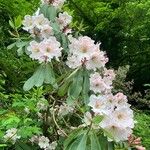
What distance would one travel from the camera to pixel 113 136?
213 centimetres

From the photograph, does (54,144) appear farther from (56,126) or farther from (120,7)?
(120,7)

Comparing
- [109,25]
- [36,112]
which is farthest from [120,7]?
[36,112]

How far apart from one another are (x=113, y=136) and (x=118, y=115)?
96mm

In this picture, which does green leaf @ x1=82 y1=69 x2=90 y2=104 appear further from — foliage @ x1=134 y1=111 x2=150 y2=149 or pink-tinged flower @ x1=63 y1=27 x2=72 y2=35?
foliage @ x1=134 y1=111 x2=150 y2=149

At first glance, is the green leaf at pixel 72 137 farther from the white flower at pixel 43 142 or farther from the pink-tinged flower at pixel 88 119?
the white flower at pixel 43 142

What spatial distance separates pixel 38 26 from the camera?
2.37m

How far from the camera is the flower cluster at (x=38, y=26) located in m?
2.37

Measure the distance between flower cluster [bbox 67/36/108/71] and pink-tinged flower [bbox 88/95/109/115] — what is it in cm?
14

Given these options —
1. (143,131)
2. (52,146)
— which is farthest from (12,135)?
(143,131)

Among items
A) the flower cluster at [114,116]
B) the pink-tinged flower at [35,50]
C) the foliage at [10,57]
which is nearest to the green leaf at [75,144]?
the flower cluster at [114,116]

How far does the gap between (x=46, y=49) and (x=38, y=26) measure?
0.48 feet

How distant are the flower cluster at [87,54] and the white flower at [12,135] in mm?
538

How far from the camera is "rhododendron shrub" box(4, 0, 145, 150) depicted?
2.15 m

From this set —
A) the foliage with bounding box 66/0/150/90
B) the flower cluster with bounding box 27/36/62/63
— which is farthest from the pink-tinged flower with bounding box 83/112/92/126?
the foliage with bounding box 66/0/150/90
